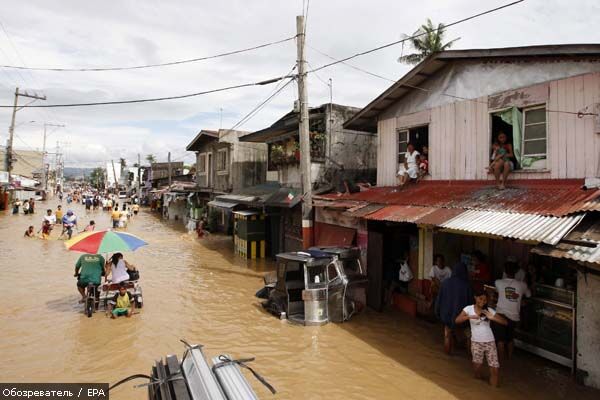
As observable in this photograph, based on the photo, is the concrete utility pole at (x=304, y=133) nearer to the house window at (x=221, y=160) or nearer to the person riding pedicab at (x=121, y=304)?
the person riding pedicab at (x=121, y=304)

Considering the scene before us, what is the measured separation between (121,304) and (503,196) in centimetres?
970

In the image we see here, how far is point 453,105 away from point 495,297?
517 cm

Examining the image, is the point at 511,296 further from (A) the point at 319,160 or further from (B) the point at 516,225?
(A) the point at 319,160

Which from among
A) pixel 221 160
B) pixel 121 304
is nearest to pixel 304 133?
pixel 121 304

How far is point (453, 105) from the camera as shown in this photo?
10336mm

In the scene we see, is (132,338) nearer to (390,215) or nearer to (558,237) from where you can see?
(390,215)

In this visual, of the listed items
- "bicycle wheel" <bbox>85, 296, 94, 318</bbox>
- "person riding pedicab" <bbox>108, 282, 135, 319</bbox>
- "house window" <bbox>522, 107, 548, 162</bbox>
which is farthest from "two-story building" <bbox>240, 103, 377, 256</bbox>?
"bicycle wheel" <bbox>85, 296, 94, 318</bbox>

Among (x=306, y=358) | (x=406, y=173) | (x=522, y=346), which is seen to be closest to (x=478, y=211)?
(x=522, y=346)

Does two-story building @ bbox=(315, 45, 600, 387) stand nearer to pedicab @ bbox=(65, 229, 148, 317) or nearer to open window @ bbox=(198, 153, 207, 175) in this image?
pedicab @ bbox=(65, 229, 148, 317)

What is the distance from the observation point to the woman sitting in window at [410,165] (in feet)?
36.6

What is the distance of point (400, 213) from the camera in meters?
9.02

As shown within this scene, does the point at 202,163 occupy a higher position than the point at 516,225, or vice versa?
the point at 202,163

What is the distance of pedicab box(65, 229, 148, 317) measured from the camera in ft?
30.4

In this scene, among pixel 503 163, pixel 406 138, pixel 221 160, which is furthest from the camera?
pixel 221 160
